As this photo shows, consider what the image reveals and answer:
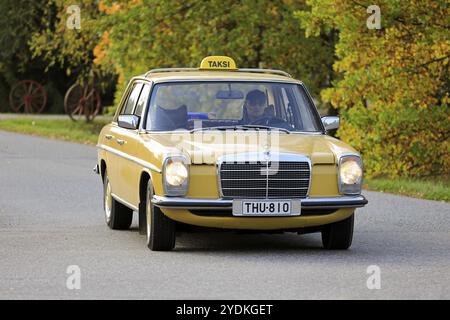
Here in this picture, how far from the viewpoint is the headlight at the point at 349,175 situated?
11.8 meters

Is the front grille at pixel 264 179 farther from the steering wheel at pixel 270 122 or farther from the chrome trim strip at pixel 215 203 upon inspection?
the steering wheel at pixel 270 122

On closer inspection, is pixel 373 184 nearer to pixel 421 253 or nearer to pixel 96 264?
pixel 421 253

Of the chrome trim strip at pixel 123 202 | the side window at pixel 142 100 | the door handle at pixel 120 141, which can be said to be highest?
the side window at pixel 142 100

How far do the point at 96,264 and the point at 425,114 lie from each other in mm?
11702

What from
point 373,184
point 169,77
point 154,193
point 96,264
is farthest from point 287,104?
point 373,184

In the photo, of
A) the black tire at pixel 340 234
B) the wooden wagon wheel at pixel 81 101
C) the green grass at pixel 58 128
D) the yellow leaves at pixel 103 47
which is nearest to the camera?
the black tire at pixel 340 234

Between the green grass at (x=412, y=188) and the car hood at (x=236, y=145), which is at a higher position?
the car hood at (x=236, y=145)

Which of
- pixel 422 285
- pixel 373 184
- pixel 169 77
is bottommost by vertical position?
pixel 373 184

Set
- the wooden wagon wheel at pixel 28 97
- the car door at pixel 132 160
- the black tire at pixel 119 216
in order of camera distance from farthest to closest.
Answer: the wooden wagon wheel at pixel 28 97 < the black tire at pixel 119 216 < the car door at pixel 132 160

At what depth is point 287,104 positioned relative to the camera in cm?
1331

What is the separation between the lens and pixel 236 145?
11852 mm

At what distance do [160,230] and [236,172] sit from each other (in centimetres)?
86

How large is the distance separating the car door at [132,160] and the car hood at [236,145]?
0.82ft

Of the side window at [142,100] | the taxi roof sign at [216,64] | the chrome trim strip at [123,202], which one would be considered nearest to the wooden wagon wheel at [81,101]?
the chrome trim strip at [123,202]
